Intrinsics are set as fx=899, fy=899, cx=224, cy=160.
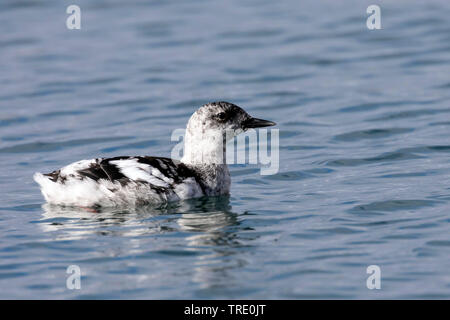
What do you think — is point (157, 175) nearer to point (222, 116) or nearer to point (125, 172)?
point (125, 172)

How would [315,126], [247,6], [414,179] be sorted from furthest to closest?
1. [247,6]
2. [315,126]
3. [414,179]

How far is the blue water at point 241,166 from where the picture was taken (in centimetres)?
918

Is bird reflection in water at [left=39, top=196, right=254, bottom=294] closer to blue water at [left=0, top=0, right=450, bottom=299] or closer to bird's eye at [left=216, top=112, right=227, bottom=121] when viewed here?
blue water at [left=0, top=0, right=450, bottom=299]

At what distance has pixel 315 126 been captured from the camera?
15.8 meters

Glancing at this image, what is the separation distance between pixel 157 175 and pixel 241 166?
285 cm

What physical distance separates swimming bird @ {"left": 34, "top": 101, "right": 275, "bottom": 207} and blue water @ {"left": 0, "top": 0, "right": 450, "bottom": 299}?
7.6 inches

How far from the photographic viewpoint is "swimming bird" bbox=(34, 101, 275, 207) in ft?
36.0

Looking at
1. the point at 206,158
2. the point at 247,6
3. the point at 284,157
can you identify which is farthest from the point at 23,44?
the point at 206,158

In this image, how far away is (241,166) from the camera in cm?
1378

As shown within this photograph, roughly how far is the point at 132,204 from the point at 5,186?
106 inches

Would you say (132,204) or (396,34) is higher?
(396,34)

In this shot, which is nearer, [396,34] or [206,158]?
[206,158]
